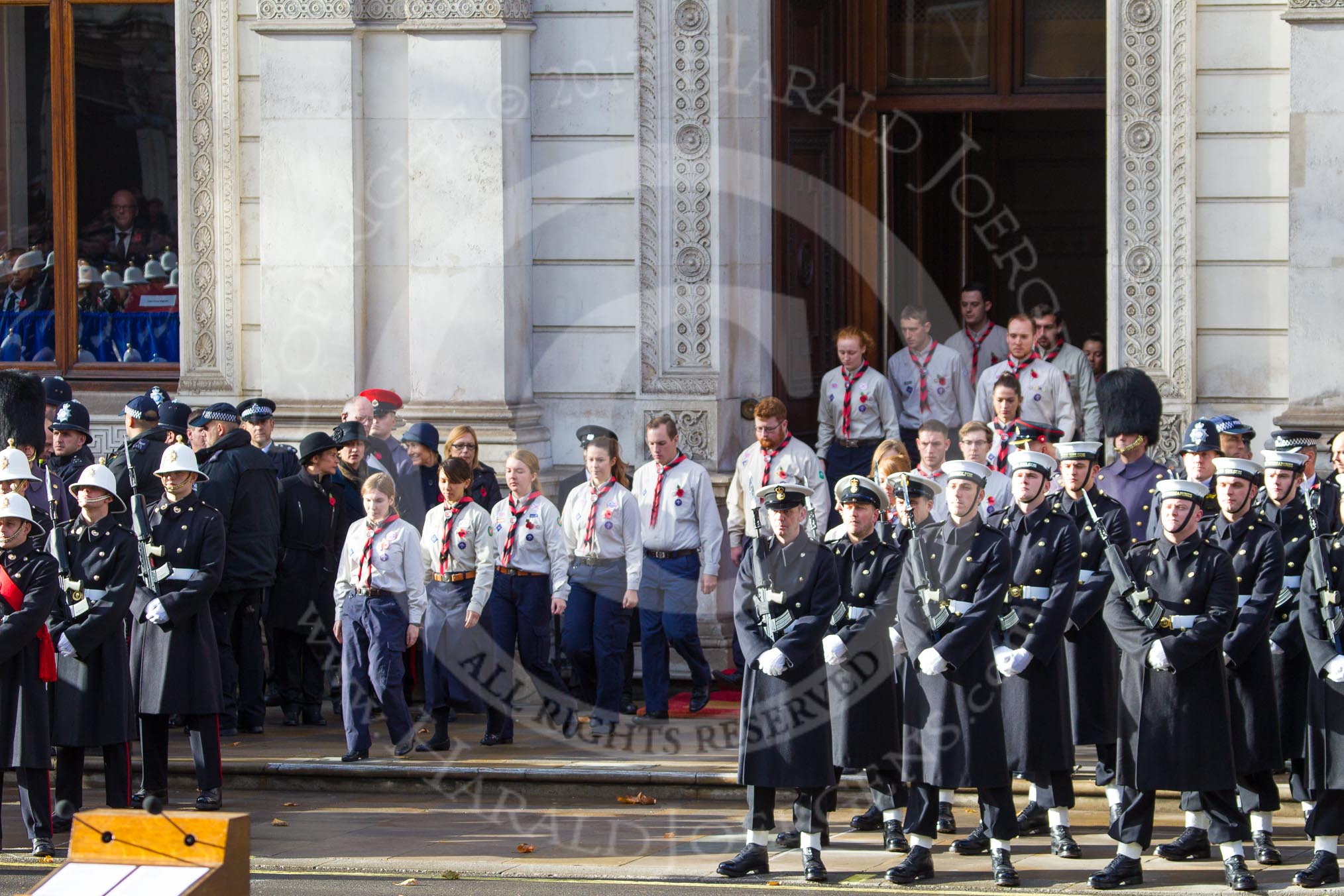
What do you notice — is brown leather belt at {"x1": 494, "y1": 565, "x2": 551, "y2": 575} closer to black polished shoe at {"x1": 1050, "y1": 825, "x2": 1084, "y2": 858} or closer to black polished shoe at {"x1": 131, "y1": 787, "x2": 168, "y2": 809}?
black polished shoe at {"x1": 131, "y1": 787, "x2": 168, "y2": 809}

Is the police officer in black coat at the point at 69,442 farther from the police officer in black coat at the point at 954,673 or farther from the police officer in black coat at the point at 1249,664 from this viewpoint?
the police officer in black coat at the point at 1249,664

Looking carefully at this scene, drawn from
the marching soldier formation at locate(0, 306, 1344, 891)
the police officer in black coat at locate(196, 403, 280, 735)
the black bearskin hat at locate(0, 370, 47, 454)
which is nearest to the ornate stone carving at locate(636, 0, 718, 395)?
the marching soldier formation at locate(0, 306, 1344, 891)

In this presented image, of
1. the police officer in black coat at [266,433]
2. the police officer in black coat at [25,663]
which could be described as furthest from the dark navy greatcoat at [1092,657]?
the police officer in black coat at [266,433]

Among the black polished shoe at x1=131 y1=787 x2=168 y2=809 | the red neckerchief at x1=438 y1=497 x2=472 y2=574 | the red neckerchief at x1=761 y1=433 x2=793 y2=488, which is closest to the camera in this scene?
the black polished shoe at x1=131 y1=787 x2=168 y2=809

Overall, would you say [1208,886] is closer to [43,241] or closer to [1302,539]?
[1302,539]

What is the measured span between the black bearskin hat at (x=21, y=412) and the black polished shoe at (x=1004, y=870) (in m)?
6.73

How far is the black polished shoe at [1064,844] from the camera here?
10289 millimetres

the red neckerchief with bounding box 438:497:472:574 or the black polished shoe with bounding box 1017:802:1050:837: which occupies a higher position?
the red neckerchief with bounding box 438:497:472:574

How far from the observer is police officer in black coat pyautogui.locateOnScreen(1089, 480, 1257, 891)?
31.8 ft

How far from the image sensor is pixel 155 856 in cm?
590

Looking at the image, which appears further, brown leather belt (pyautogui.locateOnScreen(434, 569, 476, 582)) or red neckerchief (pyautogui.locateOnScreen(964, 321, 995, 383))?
red neckerchief (pyautogui.locateOnScreen(964, 321, 995, 383))

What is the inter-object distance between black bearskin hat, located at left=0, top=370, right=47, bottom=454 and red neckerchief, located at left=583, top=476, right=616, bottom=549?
3.47 meters

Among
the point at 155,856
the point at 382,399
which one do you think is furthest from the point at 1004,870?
the point at 382,399

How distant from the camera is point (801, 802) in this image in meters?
10.1
